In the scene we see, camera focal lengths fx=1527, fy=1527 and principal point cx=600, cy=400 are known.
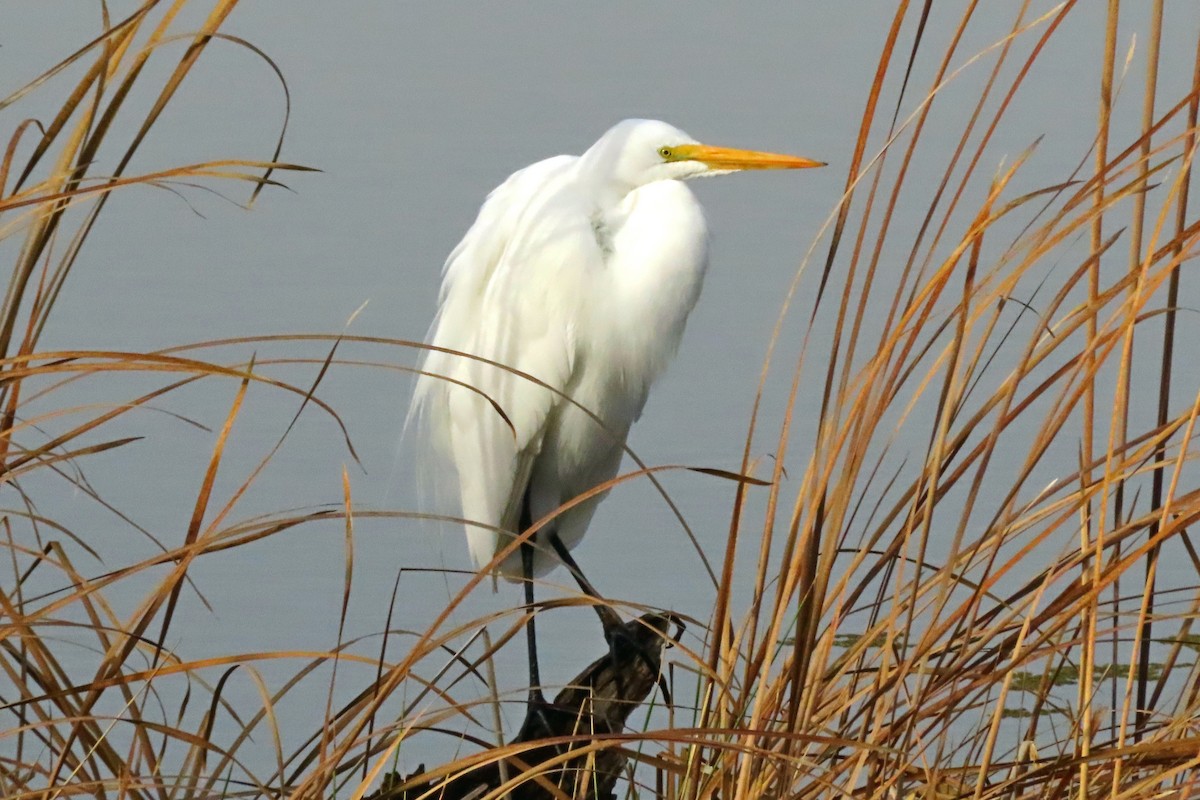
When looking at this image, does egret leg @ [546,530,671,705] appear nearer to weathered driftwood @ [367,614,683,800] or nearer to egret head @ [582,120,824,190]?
weathered driftwood @ [367,614,683,800]

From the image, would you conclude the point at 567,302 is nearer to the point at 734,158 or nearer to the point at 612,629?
the point at 734,158

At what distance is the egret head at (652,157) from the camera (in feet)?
7.82

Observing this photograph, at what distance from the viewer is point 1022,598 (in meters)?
1.15

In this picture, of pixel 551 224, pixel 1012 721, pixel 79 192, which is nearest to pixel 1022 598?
pixel 79 192

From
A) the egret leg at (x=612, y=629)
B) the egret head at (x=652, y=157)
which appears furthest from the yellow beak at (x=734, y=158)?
the egret leg at (x=612, y=629)

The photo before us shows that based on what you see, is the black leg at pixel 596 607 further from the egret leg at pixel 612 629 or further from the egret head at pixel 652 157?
the egret head at pixel 652 157

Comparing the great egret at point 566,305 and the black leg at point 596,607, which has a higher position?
the great egret at point 566,305

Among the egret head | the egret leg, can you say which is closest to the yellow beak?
the egret head

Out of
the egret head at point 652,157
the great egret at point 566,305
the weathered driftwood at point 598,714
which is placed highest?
the egret head at point 652,157

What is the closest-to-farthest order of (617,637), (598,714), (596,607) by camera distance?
(598,714)
(617,637)
(596,607)

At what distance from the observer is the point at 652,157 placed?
7.90ft

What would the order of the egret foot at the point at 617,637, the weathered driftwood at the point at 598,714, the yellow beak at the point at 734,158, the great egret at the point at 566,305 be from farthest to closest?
1. the great egret at the point at 566,305
2. the yellow beak at the point at 734,158
3. the egret foot at the point at 617,637
4. the weathered driftwood at the point at 598,714

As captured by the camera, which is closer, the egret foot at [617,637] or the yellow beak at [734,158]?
the egret foot at [617,637]

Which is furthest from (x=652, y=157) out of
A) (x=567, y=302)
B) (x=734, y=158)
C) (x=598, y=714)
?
(x=598, y=714)
